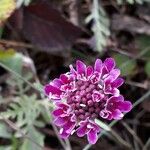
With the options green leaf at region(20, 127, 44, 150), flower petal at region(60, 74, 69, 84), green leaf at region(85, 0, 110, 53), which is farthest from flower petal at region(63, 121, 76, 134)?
green leaf at region(85, 0, 110, 53)

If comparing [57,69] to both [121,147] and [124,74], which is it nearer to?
[124,74]

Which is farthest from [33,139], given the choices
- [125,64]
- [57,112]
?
[57,112]

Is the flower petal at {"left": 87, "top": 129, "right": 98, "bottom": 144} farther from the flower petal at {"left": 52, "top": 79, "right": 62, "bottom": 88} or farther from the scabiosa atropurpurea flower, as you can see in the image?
the flower petal at {"left": 52, "top": 79, "right": 62, "bottom": 88}

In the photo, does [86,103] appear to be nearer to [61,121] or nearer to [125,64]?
[61,121]

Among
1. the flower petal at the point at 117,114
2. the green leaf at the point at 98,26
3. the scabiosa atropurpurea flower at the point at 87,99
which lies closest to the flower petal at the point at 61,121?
the scabiosa atropurpurea flower at the point at 87,99

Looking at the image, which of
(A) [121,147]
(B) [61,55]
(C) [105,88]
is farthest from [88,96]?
(B) [61,55]

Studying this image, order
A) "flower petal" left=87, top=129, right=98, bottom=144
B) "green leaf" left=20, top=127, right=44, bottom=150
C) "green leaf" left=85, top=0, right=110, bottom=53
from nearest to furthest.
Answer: "flower petal" left=87, top=129, right=98, bottom=144 < "green leaf" left=20, top=127, right=44, bottom=150 < "green leaf" left=85, top=0, right=110, bottom=53
